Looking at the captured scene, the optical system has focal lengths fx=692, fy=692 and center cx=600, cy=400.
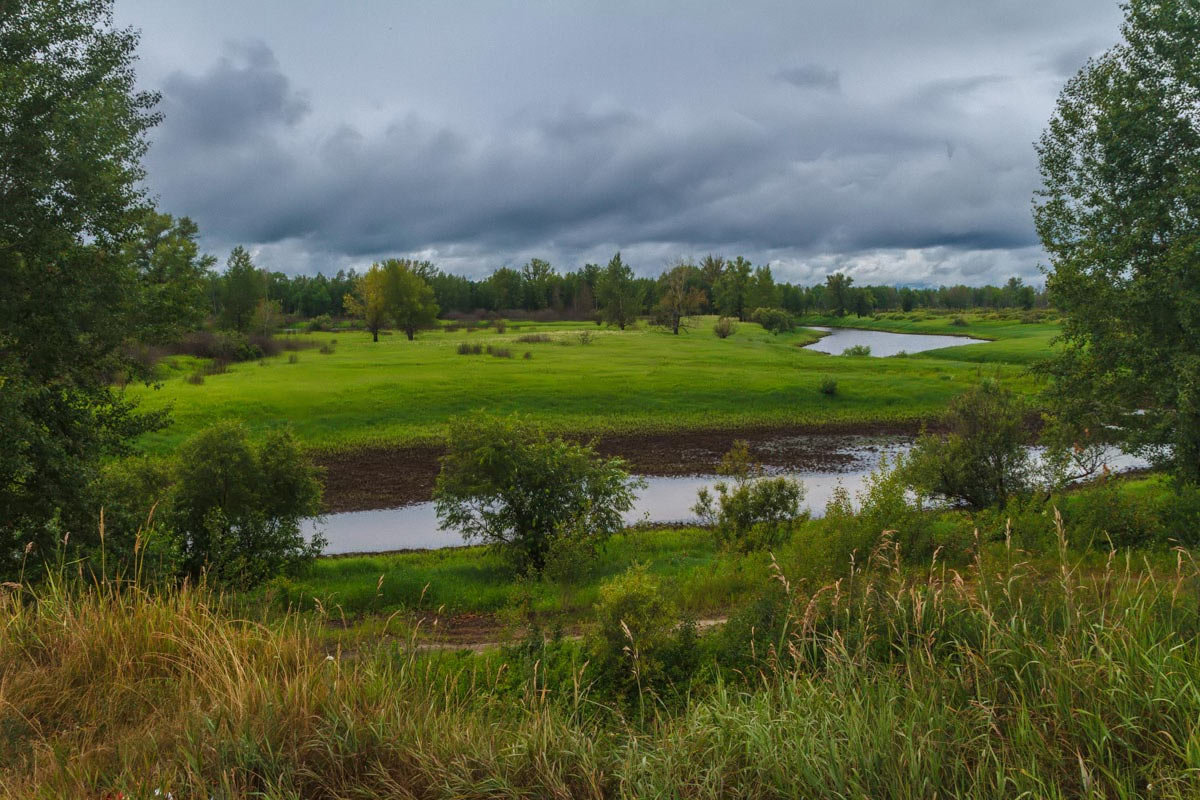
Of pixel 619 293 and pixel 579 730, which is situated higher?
pixel 619 293

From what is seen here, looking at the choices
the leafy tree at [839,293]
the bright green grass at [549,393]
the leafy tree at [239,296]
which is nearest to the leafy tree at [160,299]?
the bright green grass at [549,393]

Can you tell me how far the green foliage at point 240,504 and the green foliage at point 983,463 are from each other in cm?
1719

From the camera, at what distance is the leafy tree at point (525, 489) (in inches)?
701

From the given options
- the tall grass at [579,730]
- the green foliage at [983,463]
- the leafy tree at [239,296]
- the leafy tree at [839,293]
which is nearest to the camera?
the tall grass at [579,730]

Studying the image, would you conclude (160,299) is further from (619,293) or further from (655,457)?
(619,293)

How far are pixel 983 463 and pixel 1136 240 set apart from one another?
6.99m

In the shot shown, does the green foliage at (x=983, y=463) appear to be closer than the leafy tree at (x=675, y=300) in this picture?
Yes

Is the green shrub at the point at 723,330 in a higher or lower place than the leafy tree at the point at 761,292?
lower

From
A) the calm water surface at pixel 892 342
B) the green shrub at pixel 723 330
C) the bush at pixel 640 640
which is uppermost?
the green shrub at pixel 723 330

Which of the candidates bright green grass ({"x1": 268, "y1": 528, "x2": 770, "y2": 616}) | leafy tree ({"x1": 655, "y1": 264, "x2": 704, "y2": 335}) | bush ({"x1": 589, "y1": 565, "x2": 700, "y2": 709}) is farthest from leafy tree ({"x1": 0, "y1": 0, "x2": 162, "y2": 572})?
leafy tree ({"x1": 655, "y1": 264, "x2": 704, "y2": 335})

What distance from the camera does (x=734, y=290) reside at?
137m

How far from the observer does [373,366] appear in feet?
184

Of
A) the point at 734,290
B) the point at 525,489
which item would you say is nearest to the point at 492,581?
the point at 525,489

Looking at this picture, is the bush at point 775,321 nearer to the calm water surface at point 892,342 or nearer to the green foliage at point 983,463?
the calm water surface at point 892,342
